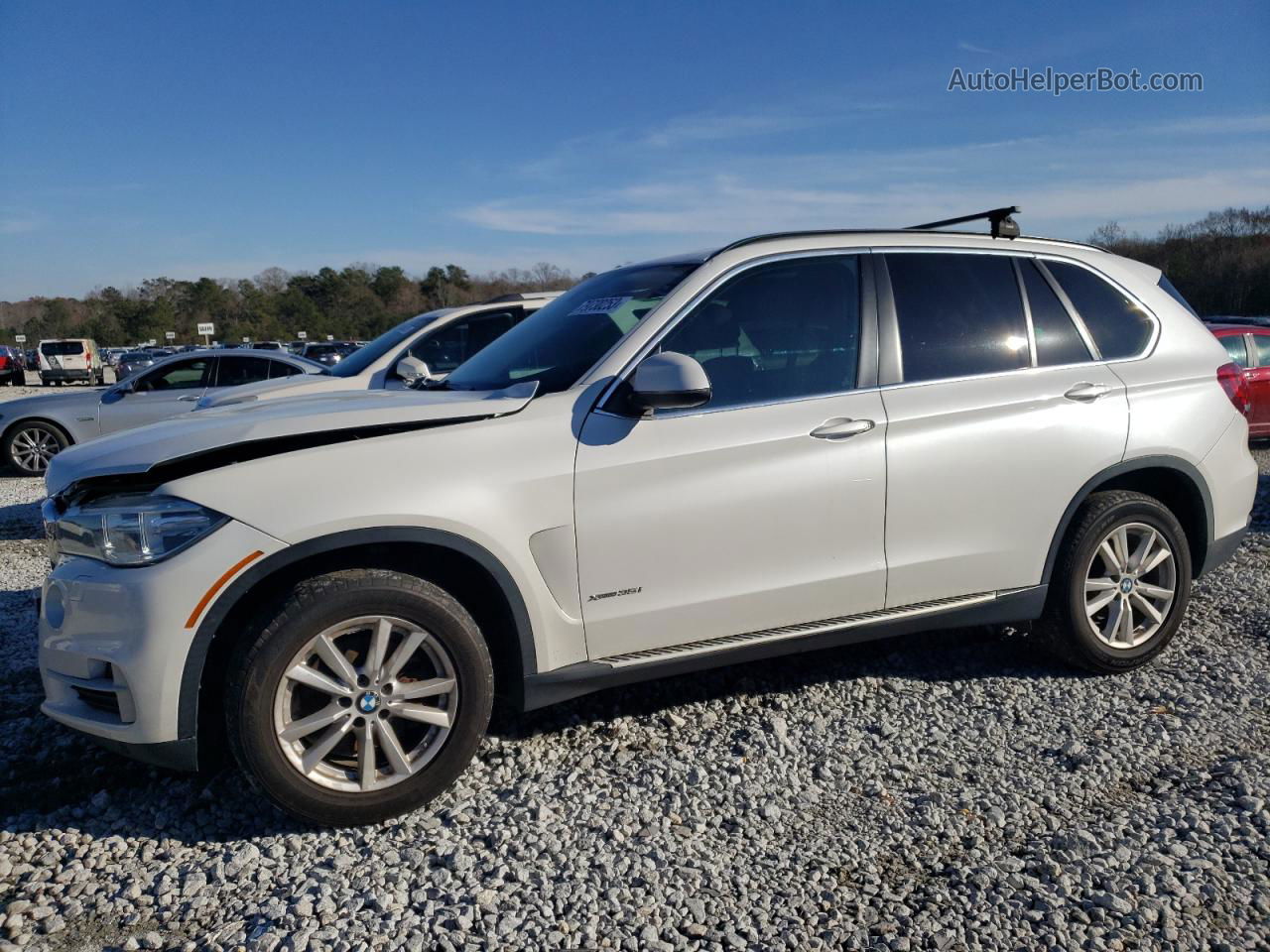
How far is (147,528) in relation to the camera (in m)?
2.94

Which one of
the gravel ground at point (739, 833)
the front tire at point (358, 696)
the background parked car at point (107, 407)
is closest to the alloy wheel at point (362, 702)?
the front tire at point (358, 696)

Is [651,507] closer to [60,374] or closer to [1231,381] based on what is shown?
[1231,381]

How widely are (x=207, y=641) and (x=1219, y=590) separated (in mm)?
5311

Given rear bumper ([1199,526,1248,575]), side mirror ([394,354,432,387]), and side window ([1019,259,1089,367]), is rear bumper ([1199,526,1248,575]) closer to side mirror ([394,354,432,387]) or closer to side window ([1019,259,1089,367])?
side window ([1019,259,1089,367])

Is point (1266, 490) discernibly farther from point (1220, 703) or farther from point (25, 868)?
point (25, 868)

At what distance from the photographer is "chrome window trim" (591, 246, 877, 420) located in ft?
11.2

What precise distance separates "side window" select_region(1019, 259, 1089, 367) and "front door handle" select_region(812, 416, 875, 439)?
989 millimetres

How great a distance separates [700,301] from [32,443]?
11.3 m

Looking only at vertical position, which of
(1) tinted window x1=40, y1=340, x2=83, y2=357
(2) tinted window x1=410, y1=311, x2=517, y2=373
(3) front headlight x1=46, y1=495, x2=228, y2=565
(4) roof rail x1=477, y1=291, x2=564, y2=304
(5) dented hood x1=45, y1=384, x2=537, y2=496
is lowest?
(3) front headlight x1=46, y1=495, x2=228, y2=565

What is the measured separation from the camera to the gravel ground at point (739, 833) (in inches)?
103

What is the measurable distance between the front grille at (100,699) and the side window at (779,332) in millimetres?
2128

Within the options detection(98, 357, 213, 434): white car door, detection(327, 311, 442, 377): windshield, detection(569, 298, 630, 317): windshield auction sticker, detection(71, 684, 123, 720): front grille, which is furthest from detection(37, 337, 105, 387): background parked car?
detection(71, 684, 123, 720): front grille

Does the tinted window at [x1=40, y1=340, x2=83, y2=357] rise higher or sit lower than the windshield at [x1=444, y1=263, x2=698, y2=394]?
higher

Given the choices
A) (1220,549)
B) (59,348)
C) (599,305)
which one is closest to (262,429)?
(599,305)
